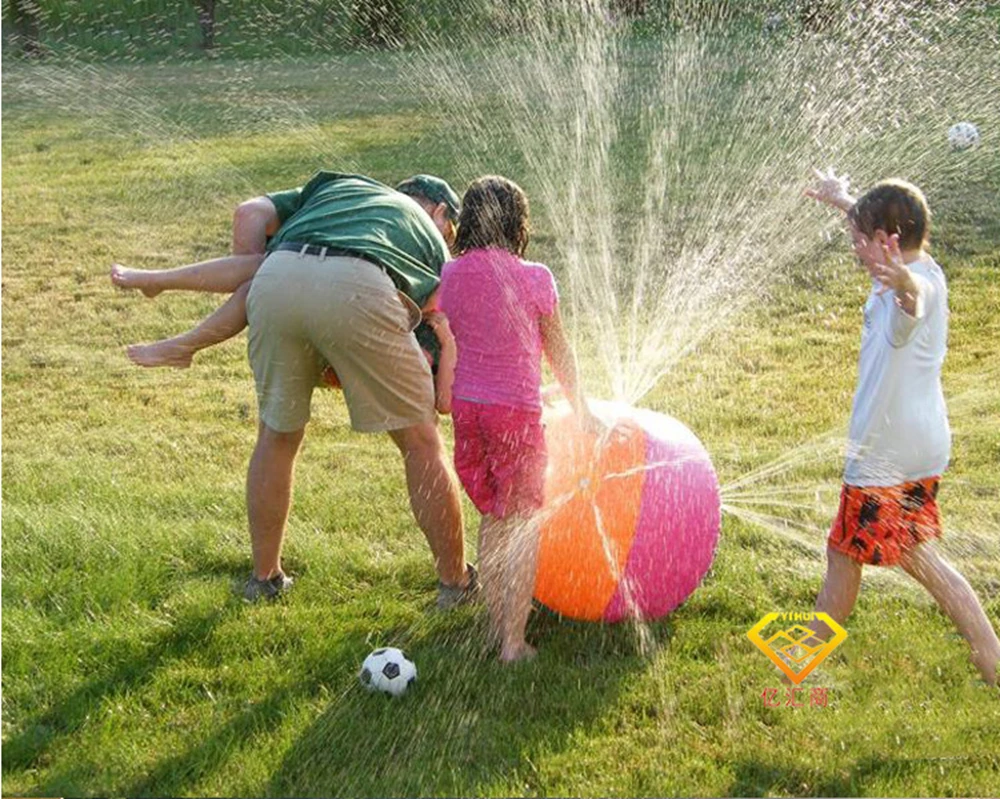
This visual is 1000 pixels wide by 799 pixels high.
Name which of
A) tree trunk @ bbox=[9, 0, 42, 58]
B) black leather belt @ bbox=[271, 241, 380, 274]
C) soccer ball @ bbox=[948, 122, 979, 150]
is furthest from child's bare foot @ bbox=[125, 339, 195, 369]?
tree trunk @ bbox=[9, 0, 42, 58]

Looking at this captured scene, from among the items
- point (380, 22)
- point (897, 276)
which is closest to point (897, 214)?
point (897, 276)

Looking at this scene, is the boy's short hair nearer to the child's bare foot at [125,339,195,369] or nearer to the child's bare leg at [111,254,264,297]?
the child's bare leg at [111,254,264,297]

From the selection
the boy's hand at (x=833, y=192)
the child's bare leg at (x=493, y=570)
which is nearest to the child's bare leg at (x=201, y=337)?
the child's bare leg at (x=493, y=570)

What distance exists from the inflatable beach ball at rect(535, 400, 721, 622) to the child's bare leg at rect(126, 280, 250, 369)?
1142 mm

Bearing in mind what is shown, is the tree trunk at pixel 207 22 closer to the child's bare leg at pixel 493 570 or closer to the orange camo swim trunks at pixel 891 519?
the child's bare leg at pixel 493 570

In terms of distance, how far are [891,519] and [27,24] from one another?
15897 mm

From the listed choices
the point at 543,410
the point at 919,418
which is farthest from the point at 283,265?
the point at 919,418

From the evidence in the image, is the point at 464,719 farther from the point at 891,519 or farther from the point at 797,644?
the point at 891,519

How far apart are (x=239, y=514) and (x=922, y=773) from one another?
9.87 ft

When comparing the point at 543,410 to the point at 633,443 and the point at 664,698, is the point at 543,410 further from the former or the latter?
the point at 664,698

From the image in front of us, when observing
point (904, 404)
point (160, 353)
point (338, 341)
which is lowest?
point (160, 353)

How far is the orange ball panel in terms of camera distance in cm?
411

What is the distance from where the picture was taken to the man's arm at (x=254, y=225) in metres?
4.45

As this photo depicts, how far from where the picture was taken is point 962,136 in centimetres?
1034
